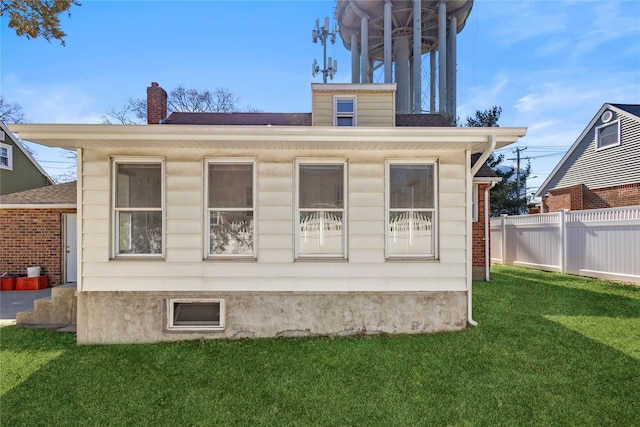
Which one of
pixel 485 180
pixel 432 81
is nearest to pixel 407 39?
pixel 432 81

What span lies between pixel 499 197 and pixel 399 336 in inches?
540

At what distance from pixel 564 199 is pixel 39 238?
19.6 meters

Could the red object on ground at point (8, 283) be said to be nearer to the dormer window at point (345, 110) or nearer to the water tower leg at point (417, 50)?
the dormer window at point (345, 110)

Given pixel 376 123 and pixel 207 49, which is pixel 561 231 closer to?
pixel 376 123

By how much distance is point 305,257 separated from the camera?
4648mm

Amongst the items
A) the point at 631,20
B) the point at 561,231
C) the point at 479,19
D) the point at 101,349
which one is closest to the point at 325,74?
the point at 479,19

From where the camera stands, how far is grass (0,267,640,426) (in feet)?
9.59

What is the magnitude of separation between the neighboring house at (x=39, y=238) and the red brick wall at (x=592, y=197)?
59.6 ft

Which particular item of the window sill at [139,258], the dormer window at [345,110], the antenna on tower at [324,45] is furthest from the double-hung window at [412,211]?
the antenna on tower at [324,45]

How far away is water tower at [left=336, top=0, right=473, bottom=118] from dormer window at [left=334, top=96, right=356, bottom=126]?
836 centimetres

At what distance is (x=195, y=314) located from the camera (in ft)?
15.6

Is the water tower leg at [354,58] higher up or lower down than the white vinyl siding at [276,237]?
higher up

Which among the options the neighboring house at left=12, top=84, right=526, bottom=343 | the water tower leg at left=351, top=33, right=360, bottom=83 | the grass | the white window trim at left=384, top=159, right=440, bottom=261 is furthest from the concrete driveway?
the water tower leg at left=351, top=33, right=360, bottom=83

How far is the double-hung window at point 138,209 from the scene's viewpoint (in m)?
4.60
